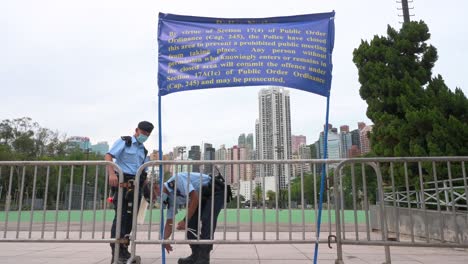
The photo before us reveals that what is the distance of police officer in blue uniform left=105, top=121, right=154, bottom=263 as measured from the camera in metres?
4.09

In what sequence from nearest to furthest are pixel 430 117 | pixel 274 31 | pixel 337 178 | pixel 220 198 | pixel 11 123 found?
pixel 337 178 → pixel 220 198 → pixel 274 31 → pixel 430 117 → pixel 11 123

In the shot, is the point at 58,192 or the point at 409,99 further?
the point at 409,99

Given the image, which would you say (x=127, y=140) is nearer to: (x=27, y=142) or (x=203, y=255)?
(x=203, y=255)

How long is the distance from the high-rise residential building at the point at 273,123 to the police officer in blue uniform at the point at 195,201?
20.0 ft

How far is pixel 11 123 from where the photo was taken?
147 feet

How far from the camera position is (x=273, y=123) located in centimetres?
1439

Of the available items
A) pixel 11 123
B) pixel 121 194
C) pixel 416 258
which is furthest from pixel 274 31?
pixel 11 123

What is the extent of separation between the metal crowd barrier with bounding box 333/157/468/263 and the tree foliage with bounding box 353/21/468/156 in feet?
2.34

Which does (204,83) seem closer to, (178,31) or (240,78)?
(240,78)

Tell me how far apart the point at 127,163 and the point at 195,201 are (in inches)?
40.7

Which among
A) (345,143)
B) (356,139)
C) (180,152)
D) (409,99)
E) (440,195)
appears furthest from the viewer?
(356,139)

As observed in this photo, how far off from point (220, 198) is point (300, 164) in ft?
3.17

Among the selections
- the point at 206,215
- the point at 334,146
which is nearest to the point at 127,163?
the point at 206,215

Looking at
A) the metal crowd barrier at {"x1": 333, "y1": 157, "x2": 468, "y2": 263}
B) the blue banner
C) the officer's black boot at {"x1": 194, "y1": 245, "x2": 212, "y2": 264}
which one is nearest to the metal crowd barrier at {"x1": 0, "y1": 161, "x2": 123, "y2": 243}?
the officer's black boot at {"x1": 194, "y1": 245, "x2": 212, "y2": 264}
